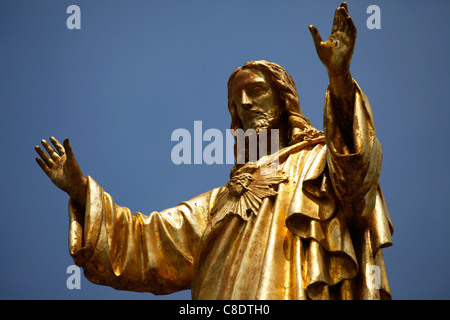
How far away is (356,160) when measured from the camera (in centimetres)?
625

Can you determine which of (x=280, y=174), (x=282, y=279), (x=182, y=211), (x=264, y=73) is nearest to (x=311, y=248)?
(x=282, y=279)

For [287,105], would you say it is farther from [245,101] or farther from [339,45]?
[339,45]

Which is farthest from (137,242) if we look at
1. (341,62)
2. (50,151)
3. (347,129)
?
(341,62)

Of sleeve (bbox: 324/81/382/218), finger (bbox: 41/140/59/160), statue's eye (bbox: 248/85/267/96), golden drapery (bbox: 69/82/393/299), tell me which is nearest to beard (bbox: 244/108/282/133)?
statue's eye (bbox: 248/85/267/96)

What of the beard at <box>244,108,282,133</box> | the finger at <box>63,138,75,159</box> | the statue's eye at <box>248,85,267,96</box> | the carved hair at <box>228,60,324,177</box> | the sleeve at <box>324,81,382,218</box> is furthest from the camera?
the statue's eye at <box>248,85,267,96</box>

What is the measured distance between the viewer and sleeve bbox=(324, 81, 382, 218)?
6.29m

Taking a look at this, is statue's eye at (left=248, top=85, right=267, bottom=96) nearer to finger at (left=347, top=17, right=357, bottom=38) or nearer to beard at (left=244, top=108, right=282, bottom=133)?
beard at (left=244, top=108, right=282, bottom=133)

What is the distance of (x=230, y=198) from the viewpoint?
7254mm

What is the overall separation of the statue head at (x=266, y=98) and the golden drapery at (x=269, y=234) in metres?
0.47

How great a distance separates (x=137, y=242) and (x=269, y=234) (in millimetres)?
1327

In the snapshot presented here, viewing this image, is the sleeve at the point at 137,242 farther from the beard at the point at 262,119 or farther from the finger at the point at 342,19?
the finger at the point at 342,19

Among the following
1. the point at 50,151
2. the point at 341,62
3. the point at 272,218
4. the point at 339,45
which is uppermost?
the point at 339,45
